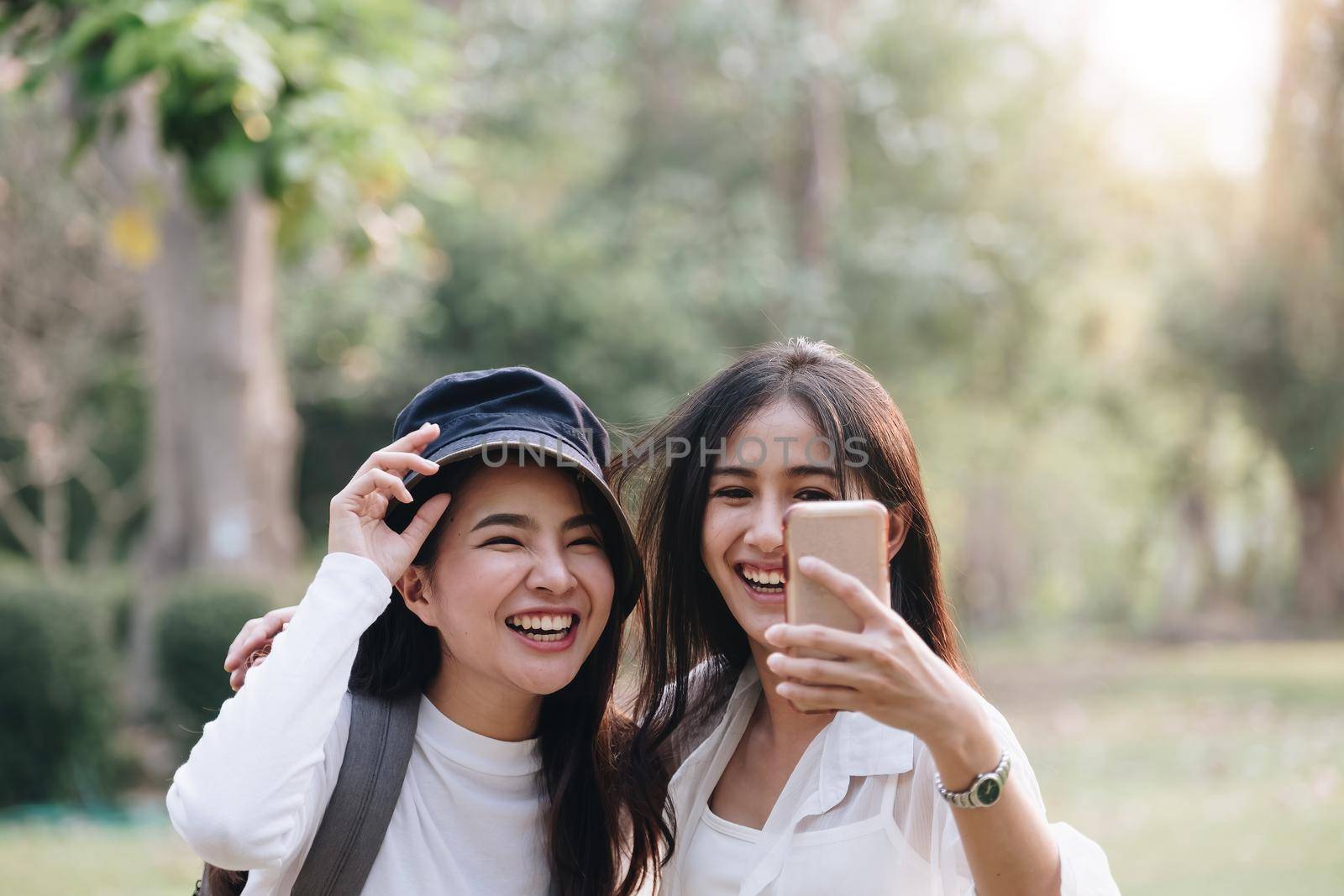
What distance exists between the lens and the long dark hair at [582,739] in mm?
2613

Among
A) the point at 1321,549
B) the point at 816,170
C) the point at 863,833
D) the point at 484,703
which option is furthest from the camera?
the point at 1321,549

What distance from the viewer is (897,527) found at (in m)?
2.62

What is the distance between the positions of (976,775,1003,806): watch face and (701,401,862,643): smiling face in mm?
628

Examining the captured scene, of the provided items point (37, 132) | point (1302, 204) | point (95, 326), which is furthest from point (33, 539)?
point (1302, 204)

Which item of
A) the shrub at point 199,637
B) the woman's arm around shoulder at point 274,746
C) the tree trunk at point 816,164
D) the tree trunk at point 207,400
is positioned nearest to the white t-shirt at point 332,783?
the woman's arm around shoulder at point 274,746

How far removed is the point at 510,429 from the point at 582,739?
71 centimetres

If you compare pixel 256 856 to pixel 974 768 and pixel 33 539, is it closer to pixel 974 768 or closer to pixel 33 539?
pixel 974 768

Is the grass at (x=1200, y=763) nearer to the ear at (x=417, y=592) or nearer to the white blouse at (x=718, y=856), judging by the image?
the white blouse at (x=718, y=856)

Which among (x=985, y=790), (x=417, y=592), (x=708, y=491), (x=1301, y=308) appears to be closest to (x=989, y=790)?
(x=985, y=790)

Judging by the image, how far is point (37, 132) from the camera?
15109 millimetres

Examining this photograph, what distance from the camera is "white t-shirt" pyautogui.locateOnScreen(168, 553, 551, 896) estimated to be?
214cm

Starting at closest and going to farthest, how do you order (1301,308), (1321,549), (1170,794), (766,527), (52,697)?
(766,527) → (1301,308) → (52,697) → (1170,794) → (1321,549)

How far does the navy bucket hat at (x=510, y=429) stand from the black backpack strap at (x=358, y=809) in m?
0.42

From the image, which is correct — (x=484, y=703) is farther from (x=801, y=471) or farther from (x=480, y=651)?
(x=801, y=471)
